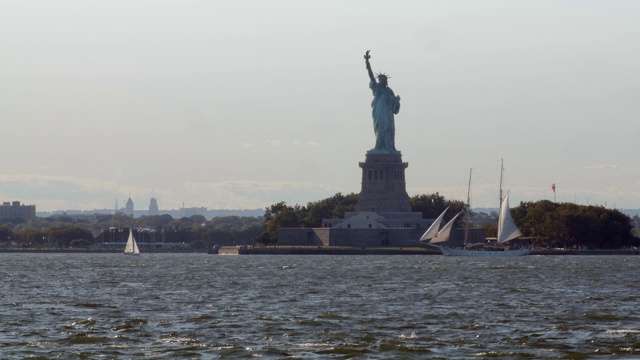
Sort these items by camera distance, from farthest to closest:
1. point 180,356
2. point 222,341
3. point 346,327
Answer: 1. point 346,327
2. point 222,341
3. point 180,356

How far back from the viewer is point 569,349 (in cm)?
4650

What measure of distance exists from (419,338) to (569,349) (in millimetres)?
5266

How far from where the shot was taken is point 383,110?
195 m

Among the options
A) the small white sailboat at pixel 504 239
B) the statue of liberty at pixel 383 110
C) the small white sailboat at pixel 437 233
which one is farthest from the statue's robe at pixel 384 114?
the small white sailboat at pixel 504 239

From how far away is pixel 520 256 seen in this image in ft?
593

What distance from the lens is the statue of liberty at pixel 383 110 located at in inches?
7682

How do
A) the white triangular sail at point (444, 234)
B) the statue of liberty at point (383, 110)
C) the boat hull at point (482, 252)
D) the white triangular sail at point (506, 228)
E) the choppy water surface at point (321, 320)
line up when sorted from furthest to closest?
1. the statue of liberty at point (383, 110)
2. the white triangular sail at point (444, 234)
3. the white triangular sail at point (506, 228)
4. the boat hull at point (482, 252)
5. the choppy water surface at point (321, 320)

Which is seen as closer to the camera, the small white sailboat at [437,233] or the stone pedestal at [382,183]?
the small white sailboat at [437,233]

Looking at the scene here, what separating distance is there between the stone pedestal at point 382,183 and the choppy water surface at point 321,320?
106 m

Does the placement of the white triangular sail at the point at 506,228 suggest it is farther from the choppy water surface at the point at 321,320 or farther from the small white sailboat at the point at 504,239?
the choppy water surface at the point at 321,320

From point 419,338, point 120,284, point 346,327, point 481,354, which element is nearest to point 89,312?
point 346,327

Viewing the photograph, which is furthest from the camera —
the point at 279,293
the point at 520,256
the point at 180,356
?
the point at 520,256

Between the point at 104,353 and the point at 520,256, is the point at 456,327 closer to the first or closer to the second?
the point at 104,353

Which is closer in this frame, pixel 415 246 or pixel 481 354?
pixel 481 354
